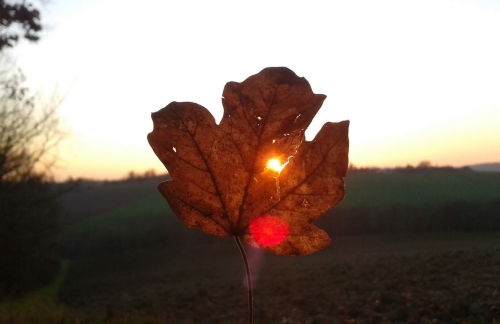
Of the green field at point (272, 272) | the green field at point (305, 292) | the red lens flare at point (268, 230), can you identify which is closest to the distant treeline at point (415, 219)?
the green field at point (272, 272)

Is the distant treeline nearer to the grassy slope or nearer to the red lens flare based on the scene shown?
the grassy slope

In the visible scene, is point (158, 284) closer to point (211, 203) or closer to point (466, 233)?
point (466, 233)

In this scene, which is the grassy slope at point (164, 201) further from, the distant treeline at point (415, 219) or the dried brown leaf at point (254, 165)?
the dried brown leaf at point (254, 165)

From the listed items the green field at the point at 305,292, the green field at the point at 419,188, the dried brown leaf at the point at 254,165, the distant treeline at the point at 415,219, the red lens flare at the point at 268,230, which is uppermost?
the green field at the point at 419,188

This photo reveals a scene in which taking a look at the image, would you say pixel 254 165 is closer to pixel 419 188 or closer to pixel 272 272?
pixel 272 272

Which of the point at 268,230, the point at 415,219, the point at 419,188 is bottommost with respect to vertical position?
the point at 415,219

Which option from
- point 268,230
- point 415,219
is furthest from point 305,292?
point 415,219

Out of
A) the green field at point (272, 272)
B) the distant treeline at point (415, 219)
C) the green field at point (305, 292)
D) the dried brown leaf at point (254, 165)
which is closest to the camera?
the dried brown leaf at point (254, 165)
